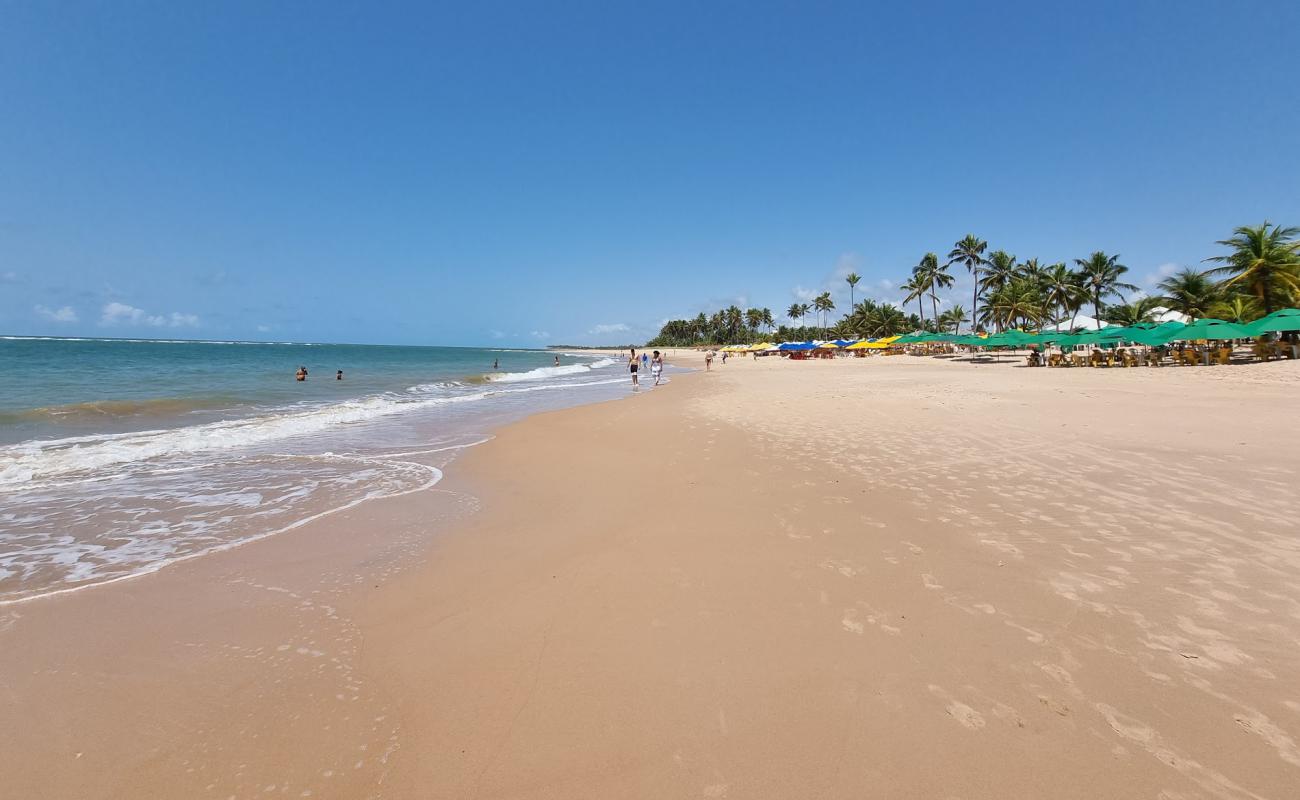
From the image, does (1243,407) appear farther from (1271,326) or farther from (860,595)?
(1271,326)

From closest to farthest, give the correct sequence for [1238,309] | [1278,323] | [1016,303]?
[1278,323], [1238,309], [1016,303]

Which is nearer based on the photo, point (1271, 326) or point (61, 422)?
point (61, 422)

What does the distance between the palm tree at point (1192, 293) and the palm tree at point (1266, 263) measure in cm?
812

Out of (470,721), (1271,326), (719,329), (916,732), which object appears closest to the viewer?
(916,732)

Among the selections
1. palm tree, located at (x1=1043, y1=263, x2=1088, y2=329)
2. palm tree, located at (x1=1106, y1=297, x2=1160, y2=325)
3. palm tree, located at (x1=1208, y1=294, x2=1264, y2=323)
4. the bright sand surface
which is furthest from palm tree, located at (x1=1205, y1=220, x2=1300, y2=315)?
the bright sand surface

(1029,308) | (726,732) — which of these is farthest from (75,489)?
(1029,308)

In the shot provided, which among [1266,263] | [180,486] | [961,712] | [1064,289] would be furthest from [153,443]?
[1064,289]

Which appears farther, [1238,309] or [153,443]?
[1238,309]

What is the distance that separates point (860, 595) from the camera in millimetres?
3951

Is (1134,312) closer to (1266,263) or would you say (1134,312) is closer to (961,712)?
(1266,263)

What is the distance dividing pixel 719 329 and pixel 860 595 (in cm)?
15262

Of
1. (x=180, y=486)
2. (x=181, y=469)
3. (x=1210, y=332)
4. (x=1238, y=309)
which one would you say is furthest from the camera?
(x=1238, y=309)

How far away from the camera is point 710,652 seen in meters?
3.31

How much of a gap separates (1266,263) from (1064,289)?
59.6 feet
